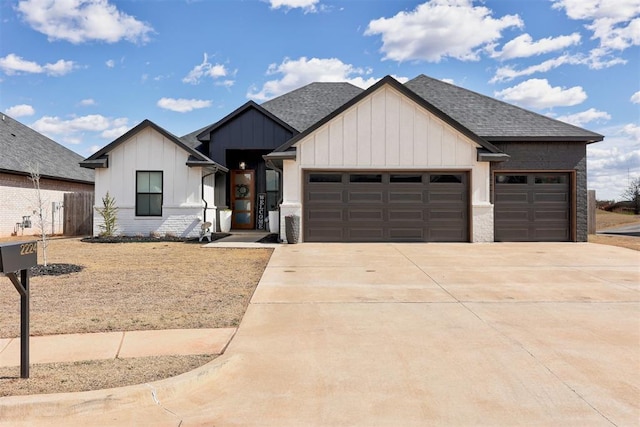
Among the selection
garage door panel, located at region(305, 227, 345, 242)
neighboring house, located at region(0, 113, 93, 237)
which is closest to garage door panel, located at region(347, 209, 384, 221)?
garage door panel, located at region(305, 227, 345, 242)

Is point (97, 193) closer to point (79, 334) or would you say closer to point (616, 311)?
point (79, 334)

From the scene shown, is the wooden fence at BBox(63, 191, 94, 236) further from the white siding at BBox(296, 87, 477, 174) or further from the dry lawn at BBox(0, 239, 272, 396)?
the white siding at BBox(296, 87, 477, 174)

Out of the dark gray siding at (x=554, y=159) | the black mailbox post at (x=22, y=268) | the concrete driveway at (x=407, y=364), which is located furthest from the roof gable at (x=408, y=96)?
the black mailbox post at (x=22, y=268)

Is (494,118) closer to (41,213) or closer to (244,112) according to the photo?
(244,112)

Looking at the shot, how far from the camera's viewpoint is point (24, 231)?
757 inches

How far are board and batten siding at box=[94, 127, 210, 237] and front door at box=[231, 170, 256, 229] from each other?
3.55 m

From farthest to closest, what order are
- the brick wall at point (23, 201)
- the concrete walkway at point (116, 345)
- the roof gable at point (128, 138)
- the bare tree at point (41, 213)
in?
→ the brick wall at point (23, 201)
the roof gable at point (128, 138)
the bare tree at point (41, 213)
the concrete walkway at point (116, 345)

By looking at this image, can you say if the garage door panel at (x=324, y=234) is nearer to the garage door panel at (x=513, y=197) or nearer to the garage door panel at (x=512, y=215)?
the garage door panel at (x=512, y=215)

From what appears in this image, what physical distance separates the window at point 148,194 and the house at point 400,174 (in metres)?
0.04

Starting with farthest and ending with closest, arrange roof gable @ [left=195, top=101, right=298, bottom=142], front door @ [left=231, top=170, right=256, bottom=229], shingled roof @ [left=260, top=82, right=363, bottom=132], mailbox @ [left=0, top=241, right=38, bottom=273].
Answer: shingled roof @ [left=260, top=82, right=363, bottom=132], front door @ [left=231, top=170, right=256, bottom=229], roof gable @ [left=195, top=101, right=298, bottom=142], mailbox @ [left=0, top=241, right=38, bottom=273]

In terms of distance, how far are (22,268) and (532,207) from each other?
15.8 meters

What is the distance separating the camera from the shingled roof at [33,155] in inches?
742

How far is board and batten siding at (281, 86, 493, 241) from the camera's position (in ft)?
49.1

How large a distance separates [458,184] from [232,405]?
1325cm
